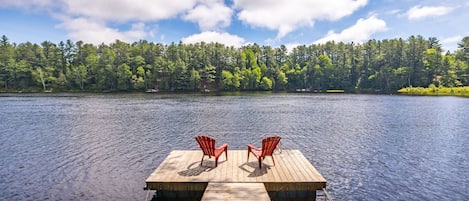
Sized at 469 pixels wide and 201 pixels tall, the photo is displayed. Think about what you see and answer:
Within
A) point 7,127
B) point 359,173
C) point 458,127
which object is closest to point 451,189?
point 359,173

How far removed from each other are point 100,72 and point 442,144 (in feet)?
348

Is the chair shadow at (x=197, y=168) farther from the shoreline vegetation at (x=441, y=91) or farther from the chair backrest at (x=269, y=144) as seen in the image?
the shoreline vegetation at (x=441, y=91)

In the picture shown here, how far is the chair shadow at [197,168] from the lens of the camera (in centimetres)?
1002

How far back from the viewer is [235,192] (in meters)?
8.28

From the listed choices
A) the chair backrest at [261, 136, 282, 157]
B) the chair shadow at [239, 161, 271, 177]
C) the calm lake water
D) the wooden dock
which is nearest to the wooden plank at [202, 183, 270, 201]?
the wooden dock

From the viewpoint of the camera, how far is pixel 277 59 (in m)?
133

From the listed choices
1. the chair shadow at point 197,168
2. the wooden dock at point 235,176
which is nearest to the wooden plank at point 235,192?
the wooden dock at point 235,176

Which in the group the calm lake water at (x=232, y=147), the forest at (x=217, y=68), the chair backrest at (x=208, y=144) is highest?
the forest at (x=217, y=68)

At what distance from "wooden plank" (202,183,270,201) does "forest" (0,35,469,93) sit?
97.4 meters

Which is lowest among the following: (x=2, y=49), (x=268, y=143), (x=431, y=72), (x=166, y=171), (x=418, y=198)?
(x=418, y=198)

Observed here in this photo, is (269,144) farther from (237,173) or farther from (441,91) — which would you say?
(441,91)

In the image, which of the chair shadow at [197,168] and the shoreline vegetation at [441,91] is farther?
the shoreline vegetation at [441,91]

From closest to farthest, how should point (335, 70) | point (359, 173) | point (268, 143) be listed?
point (268, 143) → point (359, 173) → point (335, 70)

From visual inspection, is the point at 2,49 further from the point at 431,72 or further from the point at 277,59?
the point at 431,72
